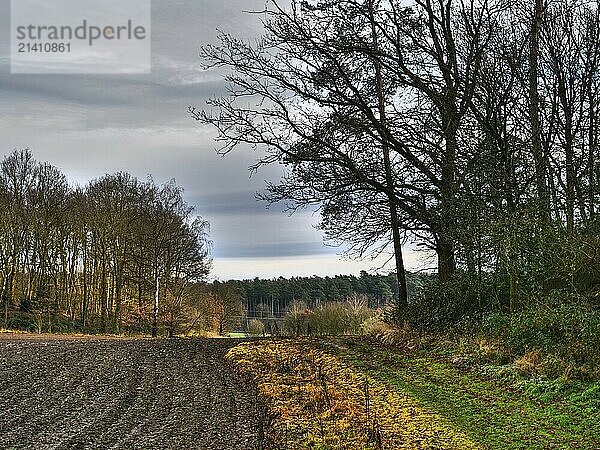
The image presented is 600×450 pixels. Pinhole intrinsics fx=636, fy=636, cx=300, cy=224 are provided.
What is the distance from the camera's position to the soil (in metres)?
6.71

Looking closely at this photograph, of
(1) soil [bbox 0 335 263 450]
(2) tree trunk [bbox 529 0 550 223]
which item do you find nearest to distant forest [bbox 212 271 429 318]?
(2) tree trunk [bbox 529 0 550 223]

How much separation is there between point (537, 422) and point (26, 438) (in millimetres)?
5514

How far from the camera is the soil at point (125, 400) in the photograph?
6711mm

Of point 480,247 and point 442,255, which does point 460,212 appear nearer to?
point 480,247

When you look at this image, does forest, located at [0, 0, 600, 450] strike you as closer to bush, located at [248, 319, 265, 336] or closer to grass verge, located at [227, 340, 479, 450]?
grass verge, located at [227, 340, 479, 450]

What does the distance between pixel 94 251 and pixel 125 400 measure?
2294 centimetres

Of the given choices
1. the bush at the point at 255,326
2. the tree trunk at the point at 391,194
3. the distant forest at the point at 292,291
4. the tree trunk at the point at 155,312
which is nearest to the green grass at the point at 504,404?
the tree trunk at the point at 391,194

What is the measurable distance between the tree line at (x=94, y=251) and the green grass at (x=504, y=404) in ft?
61.5

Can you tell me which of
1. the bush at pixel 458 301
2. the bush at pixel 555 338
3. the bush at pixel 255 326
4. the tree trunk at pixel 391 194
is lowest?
the bush at pixel 255 326

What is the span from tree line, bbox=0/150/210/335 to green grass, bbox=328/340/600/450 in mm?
18748

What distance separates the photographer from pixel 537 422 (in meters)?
6.98

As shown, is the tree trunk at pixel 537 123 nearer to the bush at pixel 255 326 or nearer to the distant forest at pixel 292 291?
the distant forest at pixel 292 291

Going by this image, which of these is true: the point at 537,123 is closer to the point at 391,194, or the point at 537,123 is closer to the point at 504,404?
the point at 391,194

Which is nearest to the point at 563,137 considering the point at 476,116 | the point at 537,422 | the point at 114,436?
the point at 476,116
